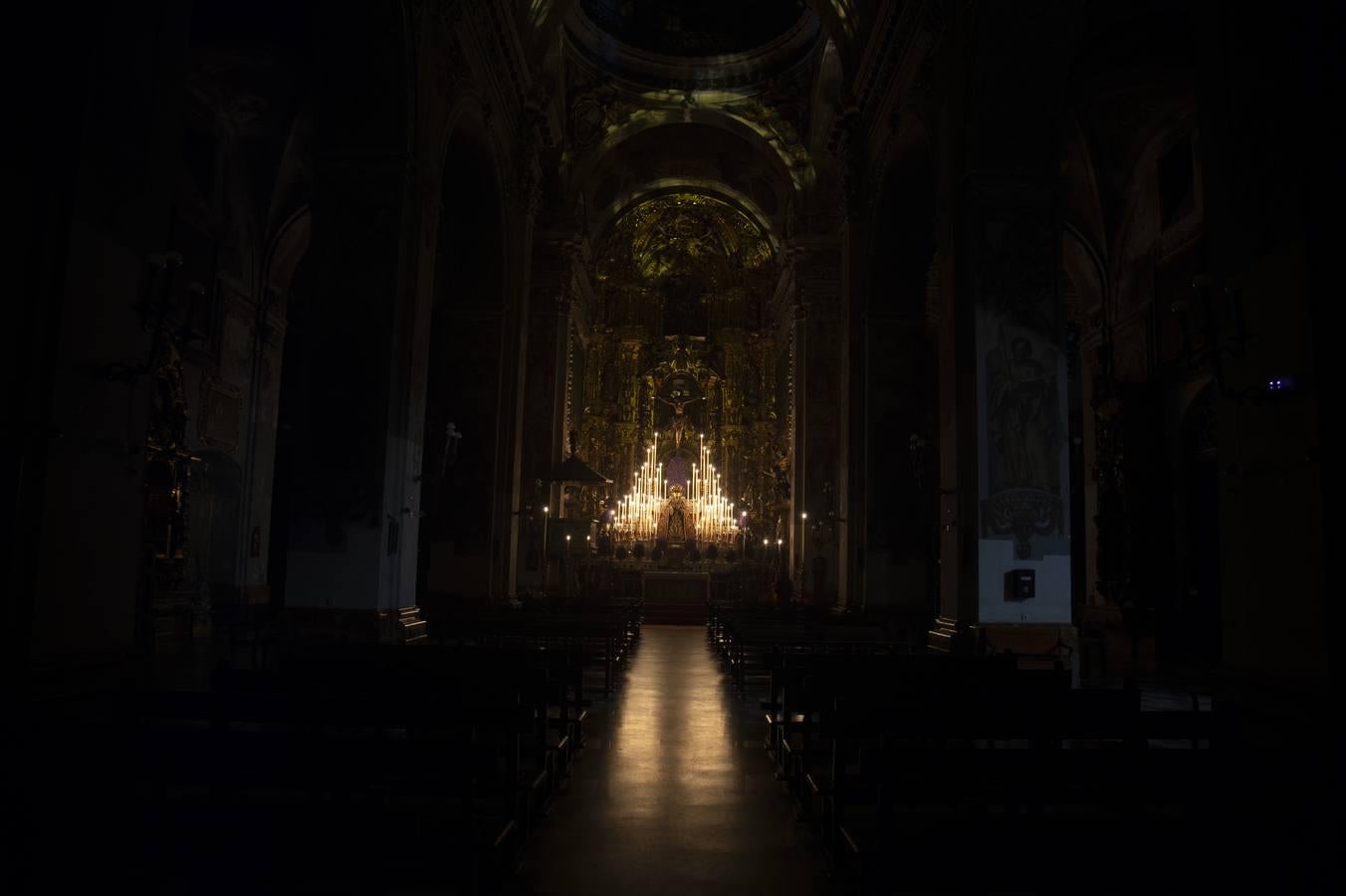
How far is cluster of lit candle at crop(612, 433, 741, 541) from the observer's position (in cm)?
2923

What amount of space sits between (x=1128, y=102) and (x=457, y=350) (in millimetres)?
11723

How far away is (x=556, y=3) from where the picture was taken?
17.2 meters

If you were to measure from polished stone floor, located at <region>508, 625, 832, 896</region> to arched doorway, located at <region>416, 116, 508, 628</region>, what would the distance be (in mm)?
6763

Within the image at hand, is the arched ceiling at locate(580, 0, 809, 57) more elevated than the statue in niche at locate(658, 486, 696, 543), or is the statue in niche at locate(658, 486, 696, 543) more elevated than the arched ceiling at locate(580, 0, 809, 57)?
the arched ceiling at locate(580, 0, 809, 57)

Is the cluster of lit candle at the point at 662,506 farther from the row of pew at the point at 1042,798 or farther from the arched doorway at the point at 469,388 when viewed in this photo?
the row of pew at the point at 1042,798

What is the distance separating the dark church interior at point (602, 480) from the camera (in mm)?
3674

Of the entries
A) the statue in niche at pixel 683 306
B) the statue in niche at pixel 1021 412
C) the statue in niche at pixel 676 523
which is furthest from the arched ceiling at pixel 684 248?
the statue in niche at pixel 1021 412

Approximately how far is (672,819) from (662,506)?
24.1 m

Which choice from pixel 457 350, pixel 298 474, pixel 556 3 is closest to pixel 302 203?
pixel 457 350

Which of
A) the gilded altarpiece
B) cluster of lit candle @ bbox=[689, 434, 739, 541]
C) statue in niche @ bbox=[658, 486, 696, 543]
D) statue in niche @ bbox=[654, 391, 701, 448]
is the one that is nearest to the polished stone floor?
statue in niche @ bbox=[658, 486, 696, 543]

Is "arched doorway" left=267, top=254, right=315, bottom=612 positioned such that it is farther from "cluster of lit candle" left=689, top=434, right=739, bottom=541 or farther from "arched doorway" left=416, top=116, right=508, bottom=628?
"cluster of lit candle" left=689, top=434, right=739, bottom=541

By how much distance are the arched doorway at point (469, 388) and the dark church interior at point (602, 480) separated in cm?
8

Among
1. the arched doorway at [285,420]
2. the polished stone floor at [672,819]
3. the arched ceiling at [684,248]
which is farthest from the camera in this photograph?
the arched ceiling at [684,248]

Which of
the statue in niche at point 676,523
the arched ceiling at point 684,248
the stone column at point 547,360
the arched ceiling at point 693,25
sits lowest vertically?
the statue in niche at point 676,523
